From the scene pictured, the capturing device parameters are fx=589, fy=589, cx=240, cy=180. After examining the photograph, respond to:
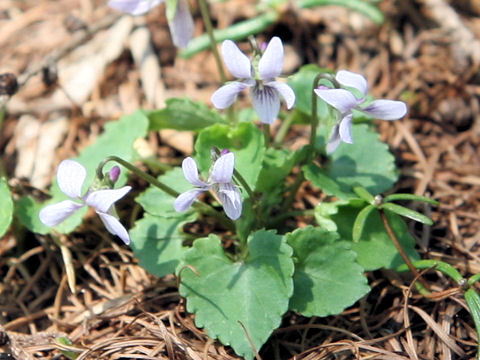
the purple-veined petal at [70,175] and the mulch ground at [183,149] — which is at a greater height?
the purple-veined petal at [70,175]

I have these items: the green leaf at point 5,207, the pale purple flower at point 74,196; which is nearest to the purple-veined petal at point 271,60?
the pale purple flower at point 74,196

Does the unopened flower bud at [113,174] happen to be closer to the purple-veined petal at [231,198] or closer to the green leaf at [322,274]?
the purple-veined petal at [231,198]

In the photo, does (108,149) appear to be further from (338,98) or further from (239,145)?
(338,98)

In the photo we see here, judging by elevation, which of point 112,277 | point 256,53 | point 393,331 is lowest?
point 393,331

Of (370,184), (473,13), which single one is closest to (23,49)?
(370,184)

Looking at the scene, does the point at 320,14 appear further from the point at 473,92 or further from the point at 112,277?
the point at 112,277

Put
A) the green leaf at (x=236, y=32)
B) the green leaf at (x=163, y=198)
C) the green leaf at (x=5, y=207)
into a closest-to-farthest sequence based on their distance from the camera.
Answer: the green leaf at (x=5, y=207) → the green leaf at (x=163, y=198) → the green leaf at (x=236, y=32)
